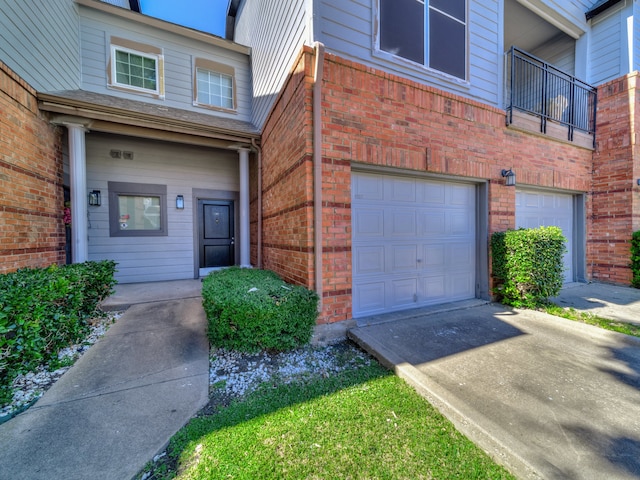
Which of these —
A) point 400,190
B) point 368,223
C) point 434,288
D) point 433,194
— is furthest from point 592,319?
point 368,223

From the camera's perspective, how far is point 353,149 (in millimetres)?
3547

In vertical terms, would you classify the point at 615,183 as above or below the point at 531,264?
above

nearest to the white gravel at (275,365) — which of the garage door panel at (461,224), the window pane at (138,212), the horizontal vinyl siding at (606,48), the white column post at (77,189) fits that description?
the garage door panel at (461,224)

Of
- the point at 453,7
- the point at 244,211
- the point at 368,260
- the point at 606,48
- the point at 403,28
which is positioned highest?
the point at 606,48

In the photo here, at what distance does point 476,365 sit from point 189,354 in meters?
3.18

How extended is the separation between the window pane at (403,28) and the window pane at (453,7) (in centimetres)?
37

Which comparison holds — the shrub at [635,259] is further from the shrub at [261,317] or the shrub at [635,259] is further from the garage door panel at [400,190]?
the shrub at [261,317]

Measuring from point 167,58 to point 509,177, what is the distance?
26.5 ft

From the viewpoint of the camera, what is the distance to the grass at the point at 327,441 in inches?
63.4

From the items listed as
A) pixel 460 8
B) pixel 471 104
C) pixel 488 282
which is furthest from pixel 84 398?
pixel 460 8

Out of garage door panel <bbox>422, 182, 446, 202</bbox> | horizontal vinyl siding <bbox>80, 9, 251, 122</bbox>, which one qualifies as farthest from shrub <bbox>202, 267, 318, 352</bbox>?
horizontal vinyl siding <bbox>80, 9, 251, 122</bbox>

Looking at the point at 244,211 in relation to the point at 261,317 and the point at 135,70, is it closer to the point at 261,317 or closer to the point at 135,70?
the point at 261,317

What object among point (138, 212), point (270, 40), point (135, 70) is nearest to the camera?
point (270, 40)

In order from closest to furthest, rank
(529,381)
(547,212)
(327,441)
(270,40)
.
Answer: (327,441)
(529,381)
(270,40)
(547,212)
